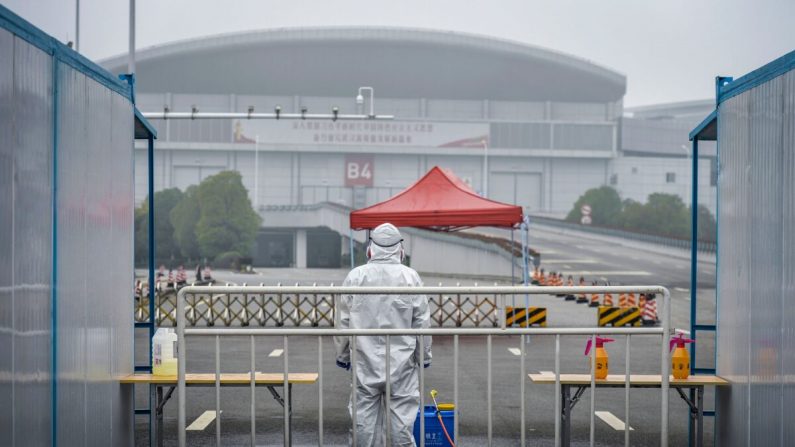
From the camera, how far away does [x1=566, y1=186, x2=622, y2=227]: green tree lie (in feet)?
296

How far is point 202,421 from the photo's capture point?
10.5 m

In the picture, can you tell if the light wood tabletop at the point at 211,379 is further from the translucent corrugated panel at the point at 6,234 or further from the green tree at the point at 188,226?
the green tree at the point at 188,226

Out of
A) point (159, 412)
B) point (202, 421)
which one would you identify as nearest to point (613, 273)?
point (202, 421)

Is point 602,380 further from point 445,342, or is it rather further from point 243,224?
point 243,224

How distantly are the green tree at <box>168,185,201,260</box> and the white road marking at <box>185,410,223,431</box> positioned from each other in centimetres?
6060

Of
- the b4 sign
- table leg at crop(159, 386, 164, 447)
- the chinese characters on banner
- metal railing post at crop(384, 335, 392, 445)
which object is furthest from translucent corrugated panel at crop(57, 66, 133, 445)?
the b4 sign

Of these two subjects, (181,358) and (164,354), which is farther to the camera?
(164,354)

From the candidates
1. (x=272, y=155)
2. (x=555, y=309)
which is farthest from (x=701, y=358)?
(x=272, y=155)

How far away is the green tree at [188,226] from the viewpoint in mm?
70500

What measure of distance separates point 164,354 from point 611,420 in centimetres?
530

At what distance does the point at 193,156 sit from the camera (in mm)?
105438

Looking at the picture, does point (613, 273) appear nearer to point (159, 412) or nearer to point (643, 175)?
point (159, 412)

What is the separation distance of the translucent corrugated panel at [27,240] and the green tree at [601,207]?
8591cm

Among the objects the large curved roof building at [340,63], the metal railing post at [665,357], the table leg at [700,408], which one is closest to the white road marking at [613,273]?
the table leg at [700,408]
